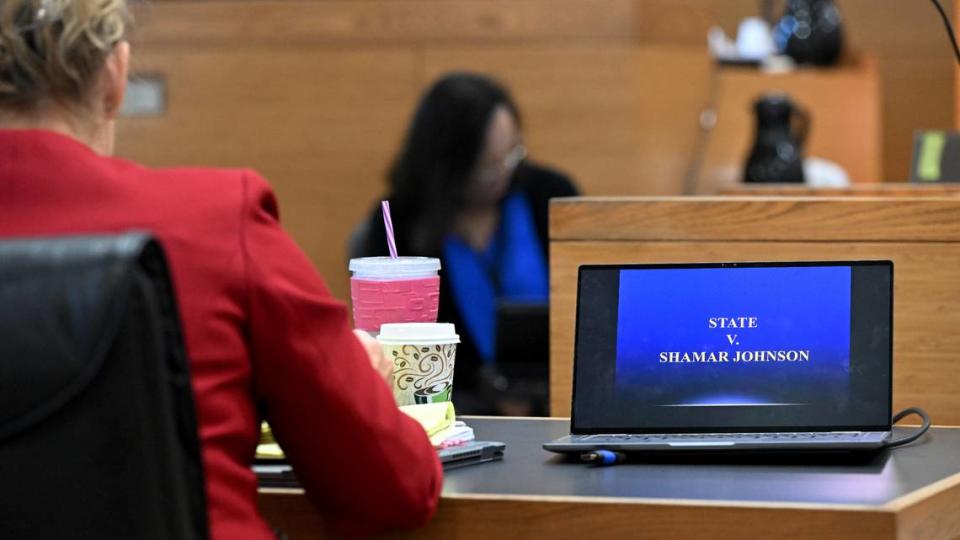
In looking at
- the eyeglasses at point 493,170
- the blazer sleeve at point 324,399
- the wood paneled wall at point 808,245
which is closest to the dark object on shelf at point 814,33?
the eyeglasses at point 493,170

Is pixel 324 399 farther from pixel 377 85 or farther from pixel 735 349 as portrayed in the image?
pixel 377 85

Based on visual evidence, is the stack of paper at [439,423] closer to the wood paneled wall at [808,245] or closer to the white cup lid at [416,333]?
the white cup lid at [416,333]

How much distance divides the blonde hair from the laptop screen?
0.53 m

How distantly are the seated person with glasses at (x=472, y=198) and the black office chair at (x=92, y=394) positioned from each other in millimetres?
2574

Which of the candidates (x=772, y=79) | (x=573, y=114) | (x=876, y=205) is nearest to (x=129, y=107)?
(x=573, y=114)

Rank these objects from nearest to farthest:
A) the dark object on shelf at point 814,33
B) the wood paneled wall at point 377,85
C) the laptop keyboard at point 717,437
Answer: the laptop keyboard at point 717,437 < the wood paneled wall at point 377,85 < the dark object on shelf at point 814,33

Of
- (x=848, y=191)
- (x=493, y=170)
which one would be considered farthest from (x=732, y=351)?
(x=493, y=170)

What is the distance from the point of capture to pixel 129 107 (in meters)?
4.86

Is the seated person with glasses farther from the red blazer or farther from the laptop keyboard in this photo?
the red blazer

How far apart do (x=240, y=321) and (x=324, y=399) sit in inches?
3.6

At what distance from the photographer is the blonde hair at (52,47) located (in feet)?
4.17

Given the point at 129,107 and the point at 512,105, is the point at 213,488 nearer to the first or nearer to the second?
the point at 512,105

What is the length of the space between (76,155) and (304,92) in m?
3.56

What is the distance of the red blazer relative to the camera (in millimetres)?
1236
